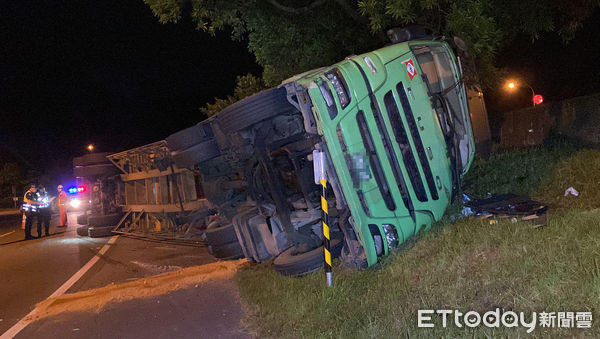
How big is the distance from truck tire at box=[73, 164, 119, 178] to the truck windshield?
10.8 m

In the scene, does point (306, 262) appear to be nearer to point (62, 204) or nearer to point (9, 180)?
point (62, 204)

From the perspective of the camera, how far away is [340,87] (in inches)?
200

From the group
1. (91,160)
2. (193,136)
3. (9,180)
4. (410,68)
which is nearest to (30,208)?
(91,160)

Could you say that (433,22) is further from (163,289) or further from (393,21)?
(163,289)

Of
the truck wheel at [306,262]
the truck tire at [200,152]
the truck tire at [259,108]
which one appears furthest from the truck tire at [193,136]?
the truck wheel at [306,262]

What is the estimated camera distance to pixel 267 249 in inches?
259

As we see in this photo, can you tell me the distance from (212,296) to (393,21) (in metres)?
5.56

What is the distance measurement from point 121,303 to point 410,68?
4785mm

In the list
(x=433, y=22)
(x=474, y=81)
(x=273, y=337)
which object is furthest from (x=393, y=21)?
(x=273, y=337)

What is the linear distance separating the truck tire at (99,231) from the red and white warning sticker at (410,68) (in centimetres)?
1095

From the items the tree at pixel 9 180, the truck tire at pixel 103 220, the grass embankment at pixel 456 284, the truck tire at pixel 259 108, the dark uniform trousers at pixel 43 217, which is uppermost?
the tree at pixel 9 180

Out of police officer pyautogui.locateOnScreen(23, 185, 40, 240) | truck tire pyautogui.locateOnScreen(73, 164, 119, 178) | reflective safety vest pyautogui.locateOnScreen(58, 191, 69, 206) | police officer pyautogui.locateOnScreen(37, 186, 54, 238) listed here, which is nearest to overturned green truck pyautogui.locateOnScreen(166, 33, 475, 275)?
truck tire pyautogui.locateOnScreen(73, 164, 119, 178)

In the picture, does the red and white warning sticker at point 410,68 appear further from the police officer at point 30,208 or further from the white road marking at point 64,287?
the police officer at point 30,208

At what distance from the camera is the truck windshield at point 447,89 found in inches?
234
